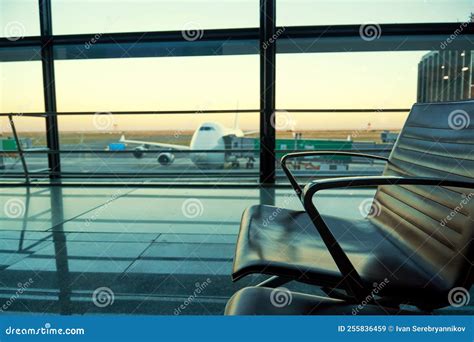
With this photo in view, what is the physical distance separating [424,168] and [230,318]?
0.56 metres

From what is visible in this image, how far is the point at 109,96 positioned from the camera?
9.18ft

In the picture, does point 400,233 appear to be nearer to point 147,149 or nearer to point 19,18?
point 147,149

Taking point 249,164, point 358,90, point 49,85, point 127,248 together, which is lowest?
point 127,248

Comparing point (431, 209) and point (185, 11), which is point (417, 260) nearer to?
point (431, 209)

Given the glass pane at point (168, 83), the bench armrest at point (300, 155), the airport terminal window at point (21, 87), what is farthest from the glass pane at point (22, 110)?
the bench armrest at point (300, 155)

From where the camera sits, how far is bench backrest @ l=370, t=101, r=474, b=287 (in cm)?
60

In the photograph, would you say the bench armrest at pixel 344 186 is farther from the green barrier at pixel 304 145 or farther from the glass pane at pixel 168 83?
the glass pane at pixel 168 83

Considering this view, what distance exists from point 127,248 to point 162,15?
1.81 metres

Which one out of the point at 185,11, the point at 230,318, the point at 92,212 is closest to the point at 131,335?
the point at 230,318

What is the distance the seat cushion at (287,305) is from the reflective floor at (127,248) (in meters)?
0.56

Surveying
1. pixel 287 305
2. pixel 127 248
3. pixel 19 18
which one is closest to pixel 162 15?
pixel 19 18

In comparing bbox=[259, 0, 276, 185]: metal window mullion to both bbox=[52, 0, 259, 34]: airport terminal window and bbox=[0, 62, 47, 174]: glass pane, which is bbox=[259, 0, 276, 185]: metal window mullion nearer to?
bbox=[52, 0, 259, 34]: airport terminal window

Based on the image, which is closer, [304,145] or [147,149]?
[304,145]

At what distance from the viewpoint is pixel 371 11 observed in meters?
2.46
